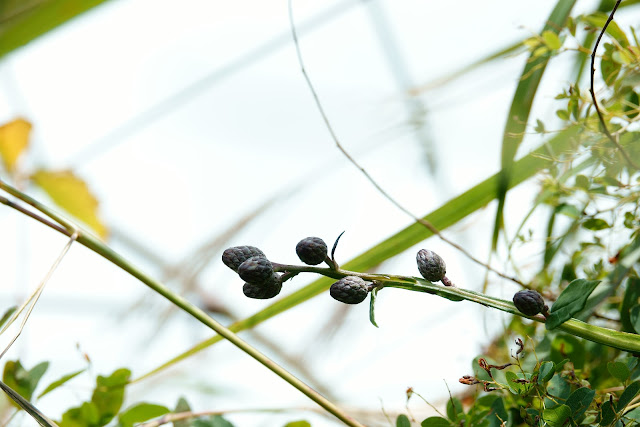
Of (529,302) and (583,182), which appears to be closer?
(529,302)

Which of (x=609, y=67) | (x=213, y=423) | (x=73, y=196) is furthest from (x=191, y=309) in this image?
(x=73, y=196)

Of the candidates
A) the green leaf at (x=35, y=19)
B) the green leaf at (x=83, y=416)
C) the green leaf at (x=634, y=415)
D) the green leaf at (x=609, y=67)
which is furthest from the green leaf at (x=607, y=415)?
the green leaf at (x=35, y=19)

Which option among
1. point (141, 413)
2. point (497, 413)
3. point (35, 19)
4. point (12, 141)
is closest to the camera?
point (497, 413)

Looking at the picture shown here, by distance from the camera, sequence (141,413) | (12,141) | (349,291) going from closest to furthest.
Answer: (349,291) < (141,413) < (12,141)

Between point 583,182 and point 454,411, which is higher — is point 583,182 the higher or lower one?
the higher one

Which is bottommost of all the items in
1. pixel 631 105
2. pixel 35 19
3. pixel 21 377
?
pixel 21 377

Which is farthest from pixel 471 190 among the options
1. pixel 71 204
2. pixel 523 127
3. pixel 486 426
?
pixel 71 204

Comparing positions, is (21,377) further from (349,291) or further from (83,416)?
(349,291)

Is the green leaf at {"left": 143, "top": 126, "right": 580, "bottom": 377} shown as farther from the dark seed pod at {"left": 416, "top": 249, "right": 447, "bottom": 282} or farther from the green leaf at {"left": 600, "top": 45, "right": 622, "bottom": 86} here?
the dark seed pod at {"left": 416, "top": 249, "right": 447, "bottom": 282}
